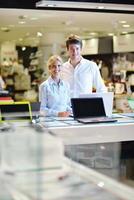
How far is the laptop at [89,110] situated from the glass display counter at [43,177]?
2.15m

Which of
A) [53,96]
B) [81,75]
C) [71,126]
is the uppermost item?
[81,75]

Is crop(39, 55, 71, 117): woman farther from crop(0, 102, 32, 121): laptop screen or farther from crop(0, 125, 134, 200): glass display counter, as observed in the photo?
crop(0, 125, 134, 200): glass display counter

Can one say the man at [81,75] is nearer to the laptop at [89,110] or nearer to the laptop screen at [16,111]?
the laptop at [89,110]

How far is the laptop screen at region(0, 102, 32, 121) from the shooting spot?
141 inches

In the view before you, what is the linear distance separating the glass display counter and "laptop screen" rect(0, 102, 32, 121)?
186 centimetres

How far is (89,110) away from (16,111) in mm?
766

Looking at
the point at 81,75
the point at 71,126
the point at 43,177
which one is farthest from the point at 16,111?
the point at 43,177

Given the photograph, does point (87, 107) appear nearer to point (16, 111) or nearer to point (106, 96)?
point (106, 96)

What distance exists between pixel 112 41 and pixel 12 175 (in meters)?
11.6

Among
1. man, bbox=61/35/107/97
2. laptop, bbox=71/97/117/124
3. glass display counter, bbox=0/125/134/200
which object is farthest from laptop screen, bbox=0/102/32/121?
glass display counter, bbox=0/125/134/200

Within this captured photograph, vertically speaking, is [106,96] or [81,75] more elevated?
[81,75]

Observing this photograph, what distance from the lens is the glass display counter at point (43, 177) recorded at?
156 cm

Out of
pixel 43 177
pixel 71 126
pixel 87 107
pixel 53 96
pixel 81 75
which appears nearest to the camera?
pixel 43 177

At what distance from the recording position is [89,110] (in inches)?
157
